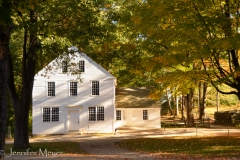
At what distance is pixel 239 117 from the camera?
4631 cm

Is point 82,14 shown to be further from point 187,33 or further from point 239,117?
point 239,117

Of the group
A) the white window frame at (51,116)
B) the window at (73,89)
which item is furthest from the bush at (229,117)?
the white window frame at (51,116)

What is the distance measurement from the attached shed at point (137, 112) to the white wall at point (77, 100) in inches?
237

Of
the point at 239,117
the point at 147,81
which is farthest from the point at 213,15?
the point at 147,81

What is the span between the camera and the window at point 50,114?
3684cm

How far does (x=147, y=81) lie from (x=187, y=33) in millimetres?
36838

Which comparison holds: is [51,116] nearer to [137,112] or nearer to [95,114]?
[95,114]

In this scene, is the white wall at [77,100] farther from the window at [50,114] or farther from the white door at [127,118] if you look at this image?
the white door at [127,118]

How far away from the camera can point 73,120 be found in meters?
37.3

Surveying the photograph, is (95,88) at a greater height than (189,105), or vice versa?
(95,88)

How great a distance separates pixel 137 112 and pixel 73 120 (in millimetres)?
9353

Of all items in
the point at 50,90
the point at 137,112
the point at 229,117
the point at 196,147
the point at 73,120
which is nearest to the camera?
the point at 196,147

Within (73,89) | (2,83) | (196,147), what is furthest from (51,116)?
(2,83)

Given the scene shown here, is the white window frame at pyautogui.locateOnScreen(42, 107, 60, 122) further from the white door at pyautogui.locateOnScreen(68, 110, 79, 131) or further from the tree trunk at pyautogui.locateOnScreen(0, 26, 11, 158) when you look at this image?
the tree trunk at pyautogui.locateOnScreen(0, 26, 11, 158)
